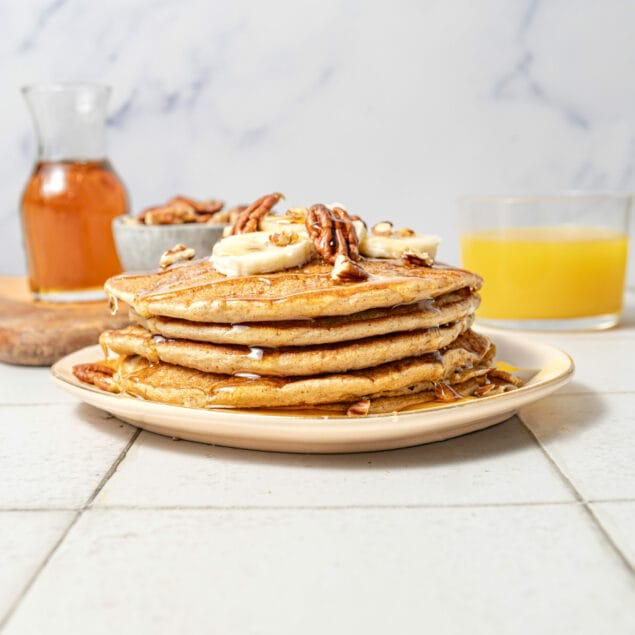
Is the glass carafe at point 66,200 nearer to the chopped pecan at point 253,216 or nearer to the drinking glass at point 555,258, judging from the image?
the chopped pecan at point 253,216

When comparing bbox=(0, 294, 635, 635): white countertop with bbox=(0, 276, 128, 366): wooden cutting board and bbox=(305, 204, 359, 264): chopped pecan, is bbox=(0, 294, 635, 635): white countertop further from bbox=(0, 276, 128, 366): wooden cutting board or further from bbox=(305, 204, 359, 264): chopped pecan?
bbox=(0, 276, 128, 366): wooden cutting board

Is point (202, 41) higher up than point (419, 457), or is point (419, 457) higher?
point (202, 41)

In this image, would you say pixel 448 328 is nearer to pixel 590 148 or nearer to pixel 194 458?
pixel 194 458

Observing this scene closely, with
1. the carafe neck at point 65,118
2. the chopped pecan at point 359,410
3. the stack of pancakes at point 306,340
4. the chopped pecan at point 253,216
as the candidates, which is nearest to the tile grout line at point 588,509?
the stack of pancakes at point 306,340

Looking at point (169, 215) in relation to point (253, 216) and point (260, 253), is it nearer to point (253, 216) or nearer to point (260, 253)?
point (253, 216)

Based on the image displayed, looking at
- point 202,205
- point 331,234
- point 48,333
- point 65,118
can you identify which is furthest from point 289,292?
point 65,118

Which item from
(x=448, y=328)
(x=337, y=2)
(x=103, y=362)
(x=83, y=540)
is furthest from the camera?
(x=337, y=2)

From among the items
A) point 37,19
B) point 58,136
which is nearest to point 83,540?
point 58,136

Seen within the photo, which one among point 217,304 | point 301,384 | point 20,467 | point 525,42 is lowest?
point 20,467

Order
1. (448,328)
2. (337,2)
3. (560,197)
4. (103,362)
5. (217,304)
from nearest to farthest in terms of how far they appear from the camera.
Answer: (217,304)
(448,328)
(103,362)
(560,197)
(337,2)
